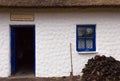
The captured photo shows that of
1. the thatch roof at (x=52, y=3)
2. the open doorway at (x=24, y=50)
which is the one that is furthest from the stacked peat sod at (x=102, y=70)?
the open doorway at (x=24, y=50)

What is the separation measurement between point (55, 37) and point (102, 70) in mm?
3037

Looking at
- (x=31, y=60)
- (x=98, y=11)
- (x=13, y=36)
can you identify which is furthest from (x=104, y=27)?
(x=31, y=60)

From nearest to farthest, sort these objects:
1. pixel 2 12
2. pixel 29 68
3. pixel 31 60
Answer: pixel 2 12, pixel 29 68, pixel 31 60

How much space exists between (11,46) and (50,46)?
1775mm

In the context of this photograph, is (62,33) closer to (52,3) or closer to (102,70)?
(52,3)

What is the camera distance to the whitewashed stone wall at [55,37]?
1381cm

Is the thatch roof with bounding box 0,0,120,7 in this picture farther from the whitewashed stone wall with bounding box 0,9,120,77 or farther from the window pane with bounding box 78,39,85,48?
the window pane with bounding box 78,39,85,48

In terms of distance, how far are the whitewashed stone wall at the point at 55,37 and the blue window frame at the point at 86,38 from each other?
0.72 feet

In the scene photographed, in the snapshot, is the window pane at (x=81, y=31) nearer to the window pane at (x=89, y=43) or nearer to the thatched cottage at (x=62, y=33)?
the thatched cottage at (x=62, y=33)

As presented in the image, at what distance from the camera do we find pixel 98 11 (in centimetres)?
1402

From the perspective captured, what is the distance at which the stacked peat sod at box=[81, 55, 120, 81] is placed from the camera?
1170 cm

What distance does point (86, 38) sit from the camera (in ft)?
46.6

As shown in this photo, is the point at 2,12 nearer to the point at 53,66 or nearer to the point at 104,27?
the point at 53,66

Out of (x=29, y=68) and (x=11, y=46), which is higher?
(x=11, y=46)
